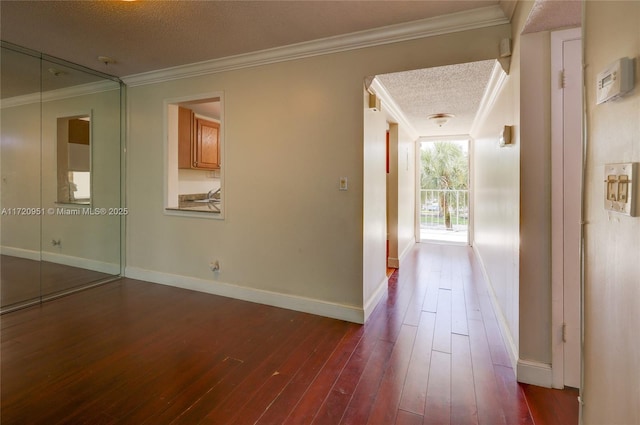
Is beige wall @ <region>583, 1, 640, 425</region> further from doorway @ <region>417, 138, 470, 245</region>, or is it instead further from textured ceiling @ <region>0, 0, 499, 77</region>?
doorway @ <region>417, 138, 470, 245</region>

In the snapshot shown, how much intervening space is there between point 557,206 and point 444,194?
5.63m

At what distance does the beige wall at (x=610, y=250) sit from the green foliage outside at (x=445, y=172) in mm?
6310

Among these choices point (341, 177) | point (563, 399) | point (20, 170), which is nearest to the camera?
point (563, 399)

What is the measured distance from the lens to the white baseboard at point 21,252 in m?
3.13

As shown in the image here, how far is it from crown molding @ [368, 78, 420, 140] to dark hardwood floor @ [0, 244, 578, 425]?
212 cm

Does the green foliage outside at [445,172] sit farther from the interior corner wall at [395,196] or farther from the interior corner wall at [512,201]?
the interior corner wall at [512,201]

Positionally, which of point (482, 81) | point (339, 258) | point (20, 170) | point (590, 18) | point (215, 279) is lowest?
point (215, 279)

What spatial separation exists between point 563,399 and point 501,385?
0.99 feet

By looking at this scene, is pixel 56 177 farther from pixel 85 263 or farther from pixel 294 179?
pixel 294 179

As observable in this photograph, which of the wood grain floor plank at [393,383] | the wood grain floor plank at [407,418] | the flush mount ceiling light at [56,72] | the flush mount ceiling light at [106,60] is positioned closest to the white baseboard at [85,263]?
the flush mount ceiling light at [56,72]

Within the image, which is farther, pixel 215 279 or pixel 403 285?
pixel 403 285

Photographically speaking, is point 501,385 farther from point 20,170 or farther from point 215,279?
point 20,170

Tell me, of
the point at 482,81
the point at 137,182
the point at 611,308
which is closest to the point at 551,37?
the point at 482,81

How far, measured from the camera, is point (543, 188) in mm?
1833
